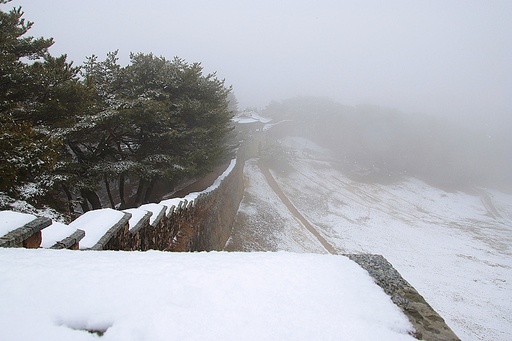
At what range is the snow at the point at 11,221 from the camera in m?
2.14

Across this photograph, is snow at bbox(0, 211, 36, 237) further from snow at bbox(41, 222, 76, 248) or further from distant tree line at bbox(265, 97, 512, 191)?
distant tree line at bbox(265, 97, 512, 191)

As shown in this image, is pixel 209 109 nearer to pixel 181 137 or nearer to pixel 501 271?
pixel 181 137

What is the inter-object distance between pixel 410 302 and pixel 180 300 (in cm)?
192

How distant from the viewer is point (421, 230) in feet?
67.2

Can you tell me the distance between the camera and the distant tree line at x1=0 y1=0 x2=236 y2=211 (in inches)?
207

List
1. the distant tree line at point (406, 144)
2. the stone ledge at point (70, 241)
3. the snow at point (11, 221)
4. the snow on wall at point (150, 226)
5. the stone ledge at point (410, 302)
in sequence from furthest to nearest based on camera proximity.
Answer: the distant tree line at point (406, 144) → the snow on wall at point (150, 226) → the stone ledge at point (70, 241) → the snow at point (11, 221) → the stone ledge at point (410, 302)

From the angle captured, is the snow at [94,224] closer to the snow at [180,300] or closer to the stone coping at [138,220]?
the stone coping at [138,220]

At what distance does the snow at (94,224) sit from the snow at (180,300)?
0.77m

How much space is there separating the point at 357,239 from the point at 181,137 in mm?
14611

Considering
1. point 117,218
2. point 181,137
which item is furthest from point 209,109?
point 117,218

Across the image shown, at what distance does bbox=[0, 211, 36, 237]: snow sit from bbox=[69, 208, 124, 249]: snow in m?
0.43

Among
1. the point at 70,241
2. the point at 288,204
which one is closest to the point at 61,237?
the point at 70,241

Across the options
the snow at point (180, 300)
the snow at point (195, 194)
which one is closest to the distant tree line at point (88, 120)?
the snow at point (195, 194)

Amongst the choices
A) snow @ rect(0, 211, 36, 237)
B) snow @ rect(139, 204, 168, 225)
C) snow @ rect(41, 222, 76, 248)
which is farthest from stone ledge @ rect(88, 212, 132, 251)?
snow @ rect(139, 204, 168, 225)
